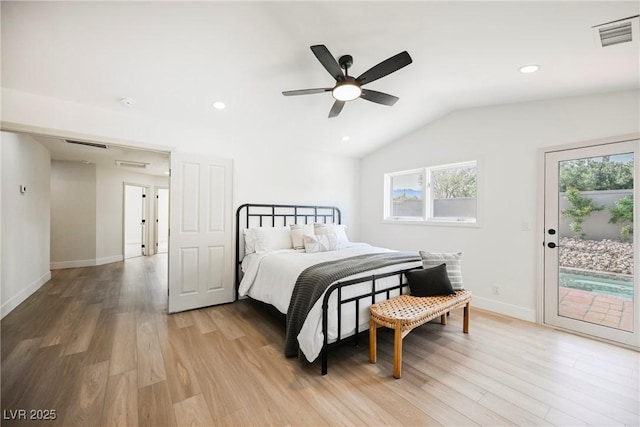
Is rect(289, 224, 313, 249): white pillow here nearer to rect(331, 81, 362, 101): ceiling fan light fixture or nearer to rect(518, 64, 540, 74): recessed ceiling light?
rect(331, 81, 362, 101): ceiling fan light fixture

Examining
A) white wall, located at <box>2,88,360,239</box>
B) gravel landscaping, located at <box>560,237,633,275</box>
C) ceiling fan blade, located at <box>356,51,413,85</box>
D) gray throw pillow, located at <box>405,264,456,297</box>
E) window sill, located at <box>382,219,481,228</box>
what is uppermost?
ceiling fan blade, located at <box>356,51,413,85</box>

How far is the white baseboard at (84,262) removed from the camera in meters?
5.55

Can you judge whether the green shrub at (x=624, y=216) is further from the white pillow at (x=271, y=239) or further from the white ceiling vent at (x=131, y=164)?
the white ceiling vent at (x=131, y=164)

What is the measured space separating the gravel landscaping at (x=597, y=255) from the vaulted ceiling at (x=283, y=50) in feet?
5.38

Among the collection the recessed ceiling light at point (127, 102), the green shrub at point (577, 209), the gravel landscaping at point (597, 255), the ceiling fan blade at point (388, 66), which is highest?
the recessed ceiling light at point (127, 102)

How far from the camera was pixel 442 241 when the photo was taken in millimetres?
4086

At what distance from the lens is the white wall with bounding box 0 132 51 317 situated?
Result: 3.17m

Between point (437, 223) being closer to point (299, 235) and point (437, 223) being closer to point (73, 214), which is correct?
point (299, 235)

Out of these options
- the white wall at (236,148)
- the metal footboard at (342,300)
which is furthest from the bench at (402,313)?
the white wall at (236,148)

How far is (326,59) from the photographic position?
1.98 metres

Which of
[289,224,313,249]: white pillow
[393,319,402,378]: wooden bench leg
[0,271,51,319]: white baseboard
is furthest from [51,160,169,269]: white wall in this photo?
[393,319,402,378]: wooden bench leg

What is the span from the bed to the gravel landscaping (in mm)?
1712

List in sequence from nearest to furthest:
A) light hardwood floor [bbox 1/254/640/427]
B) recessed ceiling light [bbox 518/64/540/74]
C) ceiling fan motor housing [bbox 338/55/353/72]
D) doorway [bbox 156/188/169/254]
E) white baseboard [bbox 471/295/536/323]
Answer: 1. light hardwood floor [bbox 1/254/640/427]
2. ceiling fan motor housing [bbox 338/55/353/72]
3. recessed ceiling light [bbox 518/64/540/74]
4. white baseboard [bbox 471/295/536/323]
5. doorway [bbox 156/188/169/254]

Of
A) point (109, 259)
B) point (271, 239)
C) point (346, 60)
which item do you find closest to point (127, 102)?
point (271, 239)
